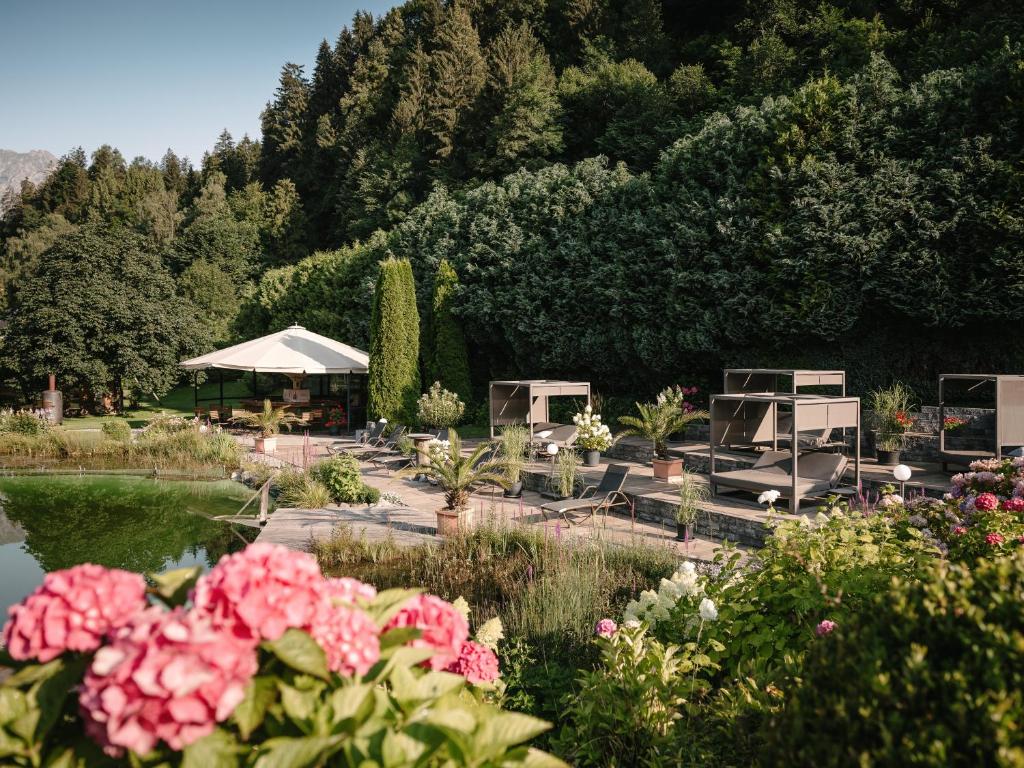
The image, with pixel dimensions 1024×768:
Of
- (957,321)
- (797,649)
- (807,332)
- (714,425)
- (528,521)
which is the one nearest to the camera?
(797,649)

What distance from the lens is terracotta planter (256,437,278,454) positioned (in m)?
14.2

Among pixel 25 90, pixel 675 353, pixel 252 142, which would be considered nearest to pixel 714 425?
pixel 675 353

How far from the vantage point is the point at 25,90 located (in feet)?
87.9

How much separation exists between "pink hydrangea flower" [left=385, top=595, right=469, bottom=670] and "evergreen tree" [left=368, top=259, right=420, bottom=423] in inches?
619

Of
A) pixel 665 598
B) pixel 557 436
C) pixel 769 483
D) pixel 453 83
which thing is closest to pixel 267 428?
pixel 557 436

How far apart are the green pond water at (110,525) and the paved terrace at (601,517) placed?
96cm

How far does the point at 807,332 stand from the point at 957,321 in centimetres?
229

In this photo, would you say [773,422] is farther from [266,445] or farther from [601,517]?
[266,445]

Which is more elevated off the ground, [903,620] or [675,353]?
[675,353]

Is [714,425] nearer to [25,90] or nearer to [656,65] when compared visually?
[656,65]

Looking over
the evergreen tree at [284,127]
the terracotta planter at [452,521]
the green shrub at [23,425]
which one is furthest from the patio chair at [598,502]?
the evergreen tree at [284,127]

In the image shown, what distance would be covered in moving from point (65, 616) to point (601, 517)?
752 cm

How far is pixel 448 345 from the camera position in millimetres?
18203

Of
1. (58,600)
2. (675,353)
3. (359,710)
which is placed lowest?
(359,710)
